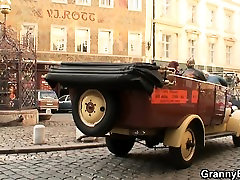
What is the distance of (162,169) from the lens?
7.07 metres

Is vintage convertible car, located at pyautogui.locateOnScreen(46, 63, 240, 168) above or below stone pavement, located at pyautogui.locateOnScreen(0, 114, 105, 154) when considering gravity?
above

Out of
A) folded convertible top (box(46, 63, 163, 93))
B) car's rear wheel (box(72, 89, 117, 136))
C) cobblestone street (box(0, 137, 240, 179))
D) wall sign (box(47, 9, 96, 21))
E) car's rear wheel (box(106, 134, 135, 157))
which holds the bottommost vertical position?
cobblestone street (box(0, 137, 240, 179))

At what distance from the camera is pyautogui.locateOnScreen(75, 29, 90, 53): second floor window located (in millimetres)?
29594

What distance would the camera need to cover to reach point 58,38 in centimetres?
2909

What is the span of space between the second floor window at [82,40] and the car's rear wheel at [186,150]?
2285cm

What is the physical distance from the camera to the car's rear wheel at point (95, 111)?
6.31 m

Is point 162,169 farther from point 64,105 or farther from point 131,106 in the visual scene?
point 64,105

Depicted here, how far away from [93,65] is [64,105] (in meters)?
21.3

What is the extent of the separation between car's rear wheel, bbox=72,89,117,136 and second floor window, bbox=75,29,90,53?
23.1 metres

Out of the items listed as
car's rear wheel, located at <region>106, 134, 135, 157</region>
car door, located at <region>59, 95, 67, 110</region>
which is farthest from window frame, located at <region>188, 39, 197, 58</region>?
car's rear wheel, located at <region>106, 134, 135, 157</region>

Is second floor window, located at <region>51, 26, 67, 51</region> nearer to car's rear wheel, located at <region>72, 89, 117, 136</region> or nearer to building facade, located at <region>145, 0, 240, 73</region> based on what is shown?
building facade, located at <region>145, 0, 240, 73</region>

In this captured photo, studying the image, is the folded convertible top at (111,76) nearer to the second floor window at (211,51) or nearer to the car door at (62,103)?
the car door at (62,103)

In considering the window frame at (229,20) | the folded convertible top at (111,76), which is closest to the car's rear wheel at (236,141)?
the folded convertible top at (111,76)

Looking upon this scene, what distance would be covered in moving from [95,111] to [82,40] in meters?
23.8
